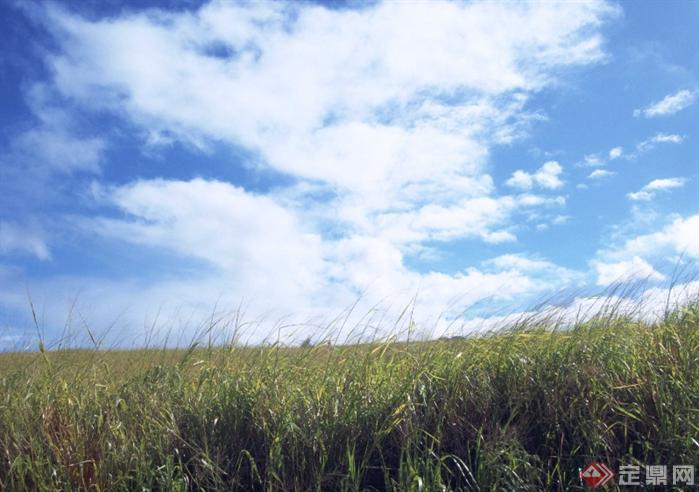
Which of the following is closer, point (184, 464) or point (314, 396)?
point (184, 464)

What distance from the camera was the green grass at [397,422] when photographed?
473cm

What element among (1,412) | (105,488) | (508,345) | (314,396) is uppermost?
(508,345)

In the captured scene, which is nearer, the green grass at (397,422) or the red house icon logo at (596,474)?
the red house icon logo at (596,474)

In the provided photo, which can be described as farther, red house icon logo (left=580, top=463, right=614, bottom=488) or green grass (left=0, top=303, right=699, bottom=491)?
green grass (left=0, top=303, right=699, bottom=491)

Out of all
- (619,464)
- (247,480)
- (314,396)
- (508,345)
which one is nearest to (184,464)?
(247,480)

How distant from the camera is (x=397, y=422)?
5004 mm

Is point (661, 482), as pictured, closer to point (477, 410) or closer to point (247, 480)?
point (477, 410)

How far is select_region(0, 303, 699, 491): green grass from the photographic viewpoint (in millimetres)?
4727

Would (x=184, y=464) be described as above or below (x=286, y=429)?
below

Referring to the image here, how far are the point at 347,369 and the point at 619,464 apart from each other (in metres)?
2.54

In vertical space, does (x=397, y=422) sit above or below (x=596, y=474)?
above

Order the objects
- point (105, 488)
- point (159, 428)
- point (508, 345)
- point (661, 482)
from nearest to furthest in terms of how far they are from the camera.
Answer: point (661, 482) → point (105, 488) → point (159, 428) → point (508, 345)

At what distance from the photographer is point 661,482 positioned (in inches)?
177

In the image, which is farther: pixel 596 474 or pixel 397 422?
pixel 397 422
